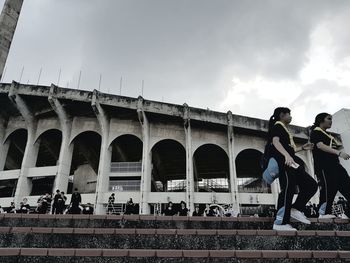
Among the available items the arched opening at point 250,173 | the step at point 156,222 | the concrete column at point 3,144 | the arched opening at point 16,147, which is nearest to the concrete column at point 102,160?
the arched opening at point 16,147

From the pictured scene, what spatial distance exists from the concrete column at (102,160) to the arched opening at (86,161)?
3.29 m

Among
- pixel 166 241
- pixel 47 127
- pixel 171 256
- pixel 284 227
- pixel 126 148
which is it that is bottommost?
pixel 171 256

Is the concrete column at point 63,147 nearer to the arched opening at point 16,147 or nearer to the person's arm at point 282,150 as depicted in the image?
the arched opening at point 16,147

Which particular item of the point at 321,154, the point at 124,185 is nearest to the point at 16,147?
the point at 124,185

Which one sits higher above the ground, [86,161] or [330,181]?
[86,161]

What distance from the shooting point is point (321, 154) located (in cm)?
443

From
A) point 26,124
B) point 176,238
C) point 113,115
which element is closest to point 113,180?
point 113,115

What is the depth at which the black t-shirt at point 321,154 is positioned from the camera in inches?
172

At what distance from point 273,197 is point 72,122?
→ 17858 mm

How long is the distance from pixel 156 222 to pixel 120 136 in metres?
20.3

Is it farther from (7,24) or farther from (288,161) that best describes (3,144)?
(288,161)

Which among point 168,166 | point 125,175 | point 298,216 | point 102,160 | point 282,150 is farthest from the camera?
point 168,166

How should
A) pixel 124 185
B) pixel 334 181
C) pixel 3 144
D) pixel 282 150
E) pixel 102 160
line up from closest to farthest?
pixel 282 150 → pixel 334 181 → pixel 102 160 → pixel 124 185 → pixel 3 144

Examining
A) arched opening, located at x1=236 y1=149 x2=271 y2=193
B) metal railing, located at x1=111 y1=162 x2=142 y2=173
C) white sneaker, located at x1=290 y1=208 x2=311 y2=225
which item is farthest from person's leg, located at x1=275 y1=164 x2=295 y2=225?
arched opening, located at x1=236 y1=149 x2=271 y2=193
